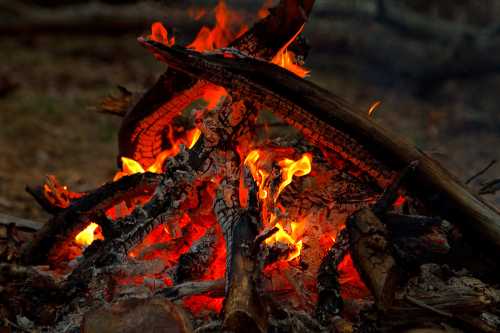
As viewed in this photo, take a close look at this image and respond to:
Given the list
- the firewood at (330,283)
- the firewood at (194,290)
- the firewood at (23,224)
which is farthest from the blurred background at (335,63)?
the firewood at (330,283)

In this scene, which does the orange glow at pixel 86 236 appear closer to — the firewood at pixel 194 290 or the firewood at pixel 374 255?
the firewood at pixel 194 290

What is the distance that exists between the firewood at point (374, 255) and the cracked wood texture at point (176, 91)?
0.88m

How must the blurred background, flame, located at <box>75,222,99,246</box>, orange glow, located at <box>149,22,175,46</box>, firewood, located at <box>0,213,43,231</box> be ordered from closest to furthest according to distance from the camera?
orange glow, located at <box>149,22,175,46</box>, flame, located at <box>75,222,99,246</box>, firewood, located at <box>0,213,43,231</box>, the blurred background

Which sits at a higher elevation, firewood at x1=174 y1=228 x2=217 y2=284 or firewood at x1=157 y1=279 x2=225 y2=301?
firewood at x1=174 y1=228 x2=217 y2=284

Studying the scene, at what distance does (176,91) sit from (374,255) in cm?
120

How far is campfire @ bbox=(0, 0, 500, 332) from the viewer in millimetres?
1915

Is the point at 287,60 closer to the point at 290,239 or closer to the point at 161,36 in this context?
the point at 161,36

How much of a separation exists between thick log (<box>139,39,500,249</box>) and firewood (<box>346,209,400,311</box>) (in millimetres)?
237

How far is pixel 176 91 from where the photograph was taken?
2447 millimetres

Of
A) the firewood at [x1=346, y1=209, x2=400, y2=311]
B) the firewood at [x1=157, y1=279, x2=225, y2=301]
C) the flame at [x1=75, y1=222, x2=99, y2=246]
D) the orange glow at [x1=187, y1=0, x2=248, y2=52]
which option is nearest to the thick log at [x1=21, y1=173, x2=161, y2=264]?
the flame at [x1=75, y1=222, x2=99, y2=246]

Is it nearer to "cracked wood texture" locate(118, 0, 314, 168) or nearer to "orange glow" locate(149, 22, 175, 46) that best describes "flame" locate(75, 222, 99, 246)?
"cracked wood texture" locate(118, 0, 314, 168)

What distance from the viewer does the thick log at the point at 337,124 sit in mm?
2041

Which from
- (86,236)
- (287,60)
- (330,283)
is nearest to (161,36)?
(287,60)

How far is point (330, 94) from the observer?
7.02ft
